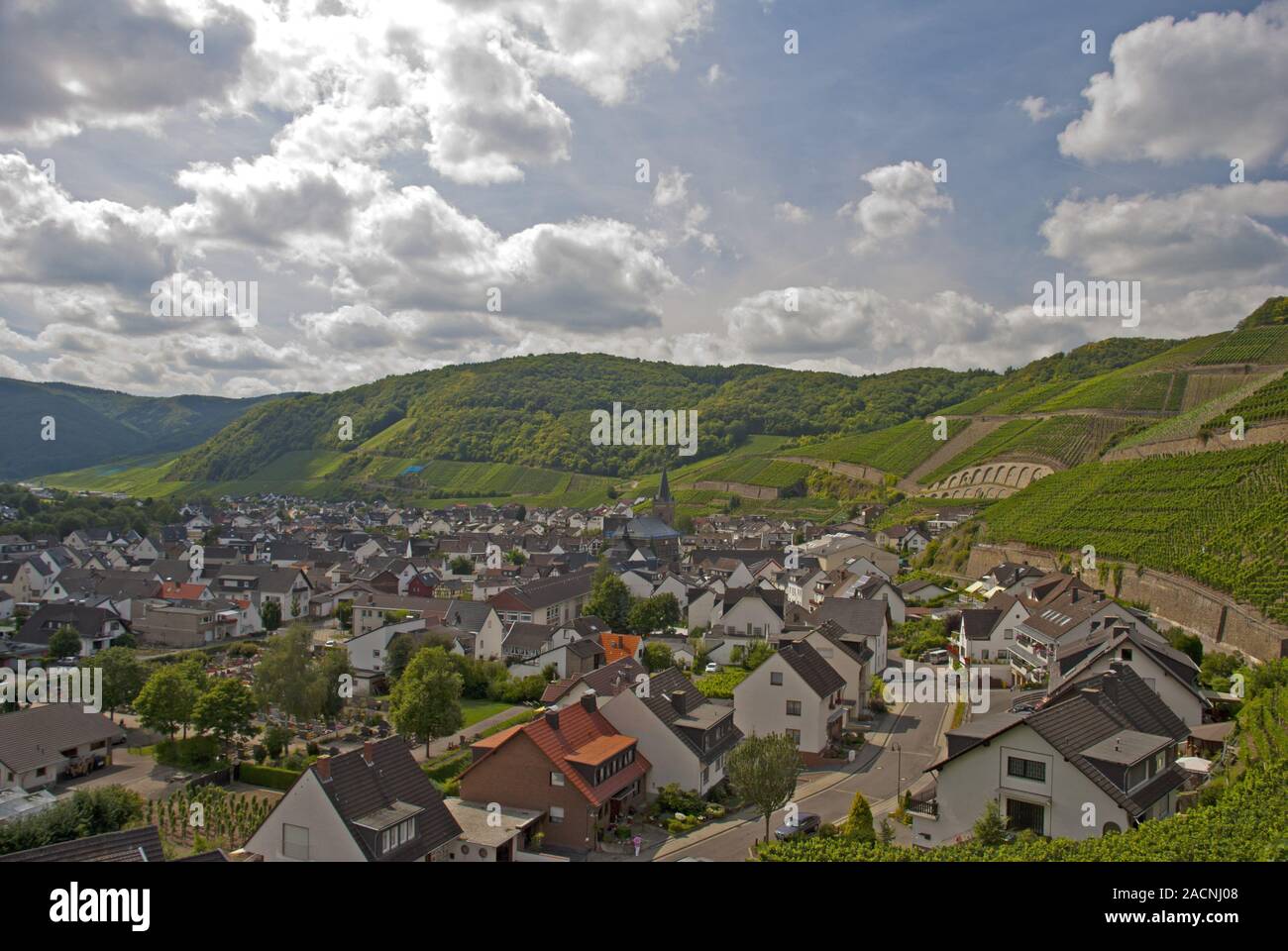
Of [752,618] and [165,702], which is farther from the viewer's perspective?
[752,618]

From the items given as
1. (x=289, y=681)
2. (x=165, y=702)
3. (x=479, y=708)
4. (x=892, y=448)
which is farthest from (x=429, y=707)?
(x=892, y=448)

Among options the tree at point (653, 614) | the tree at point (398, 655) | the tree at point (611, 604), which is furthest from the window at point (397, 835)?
the tree at point (611, 604)

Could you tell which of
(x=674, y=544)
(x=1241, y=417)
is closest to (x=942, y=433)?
(x=674, y=544)

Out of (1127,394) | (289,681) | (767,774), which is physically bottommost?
(767,774)

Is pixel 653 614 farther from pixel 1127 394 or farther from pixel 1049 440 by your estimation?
pixel 1127 394

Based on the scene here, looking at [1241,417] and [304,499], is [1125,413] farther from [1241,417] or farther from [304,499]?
[304,499]
